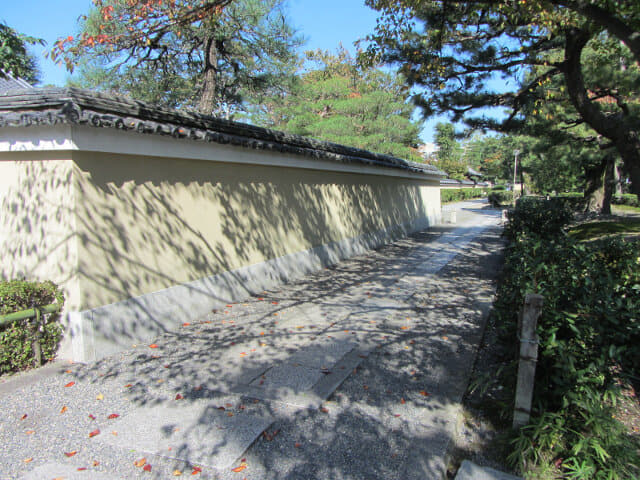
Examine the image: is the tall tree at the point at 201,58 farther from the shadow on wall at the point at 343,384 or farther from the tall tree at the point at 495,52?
the shadow on wall at the point at 343,384

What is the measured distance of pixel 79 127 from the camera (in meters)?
4.13

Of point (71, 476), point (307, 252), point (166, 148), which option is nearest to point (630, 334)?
point (71, 476)

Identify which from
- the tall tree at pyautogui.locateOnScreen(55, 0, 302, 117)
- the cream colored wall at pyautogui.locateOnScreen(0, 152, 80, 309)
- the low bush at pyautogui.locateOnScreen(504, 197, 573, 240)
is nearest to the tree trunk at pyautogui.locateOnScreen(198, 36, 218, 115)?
the tall tree at pyautogui.locateOnScreen(55, 0, 302, 117)

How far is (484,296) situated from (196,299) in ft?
16.0

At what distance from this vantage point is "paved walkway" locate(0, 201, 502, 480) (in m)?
2.77

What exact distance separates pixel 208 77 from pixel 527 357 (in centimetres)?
1452

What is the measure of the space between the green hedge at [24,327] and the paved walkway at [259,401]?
0.23 metres

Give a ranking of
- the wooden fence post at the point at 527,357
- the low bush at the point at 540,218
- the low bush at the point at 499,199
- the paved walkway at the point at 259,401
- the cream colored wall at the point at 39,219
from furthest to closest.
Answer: the low bush at the point at 499,199, the low bush at the point at 540,218, the cream colored wall at the point at 39,219, the paved walkway at the point at 259,401, the wooden fence post at the point at 527,357

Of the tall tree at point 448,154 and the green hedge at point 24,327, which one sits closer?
the green hedge at point 24,327

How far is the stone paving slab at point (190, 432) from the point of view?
112 inches

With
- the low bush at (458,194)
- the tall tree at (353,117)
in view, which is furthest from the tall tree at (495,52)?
the low bush at (458,194)

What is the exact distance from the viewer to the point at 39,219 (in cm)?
445

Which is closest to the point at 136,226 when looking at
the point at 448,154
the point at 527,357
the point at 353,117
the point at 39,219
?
the point at 39,219

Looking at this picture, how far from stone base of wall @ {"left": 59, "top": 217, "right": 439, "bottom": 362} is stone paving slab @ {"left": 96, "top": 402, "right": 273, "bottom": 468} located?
1369 mm
